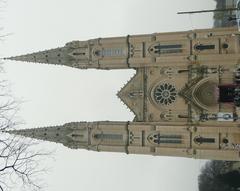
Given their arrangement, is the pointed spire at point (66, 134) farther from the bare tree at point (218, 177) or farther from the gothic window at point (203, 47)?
the bare tree at point (218, 177)

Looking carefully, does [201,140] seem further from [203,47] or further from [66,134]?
[66,134]

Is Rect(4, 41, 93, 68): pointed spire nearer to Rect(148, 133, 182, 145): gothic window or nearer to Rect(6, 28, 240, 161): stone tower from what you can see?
Rect(6, 28, 240, 161): stone tower

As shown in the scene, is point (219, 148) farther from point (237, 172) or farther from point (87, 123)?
point (237, 172)

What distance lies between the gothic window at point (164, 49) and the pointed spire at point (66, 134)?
7591 millimetres

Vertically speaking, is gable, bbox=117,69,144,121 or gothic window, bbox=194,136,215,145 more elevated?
gable, bbox=117,69,144,121

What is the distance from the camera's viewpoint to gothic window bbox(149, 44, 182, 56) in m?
45.3

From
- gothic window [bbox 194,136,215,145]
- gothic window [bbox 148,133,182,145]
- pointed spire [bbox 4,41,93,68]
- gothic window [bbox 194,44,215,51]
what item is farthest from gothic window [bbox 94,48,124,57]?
gothic window [bbox 194,136,215,145]

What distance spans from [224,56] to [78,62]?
36.0ft

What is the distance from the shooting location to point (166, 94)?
4656cm

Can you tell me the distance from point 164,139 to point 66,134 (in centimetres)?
760

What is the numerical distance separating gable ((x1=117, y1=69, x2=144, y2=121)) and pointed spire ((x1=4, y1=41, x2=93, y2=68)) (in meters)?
3.72

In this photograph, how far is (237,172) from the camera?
79500 millimetres

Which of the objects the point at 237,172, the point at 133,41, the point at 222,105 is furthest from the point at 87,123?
the point at 237,172

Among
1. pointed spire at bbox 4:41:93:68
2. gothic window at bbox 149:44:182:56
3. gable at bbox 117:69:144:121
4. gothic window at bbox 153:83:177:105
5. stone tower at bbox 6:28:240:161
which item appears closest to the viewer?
stone tower at bbox 6:28:240:161
